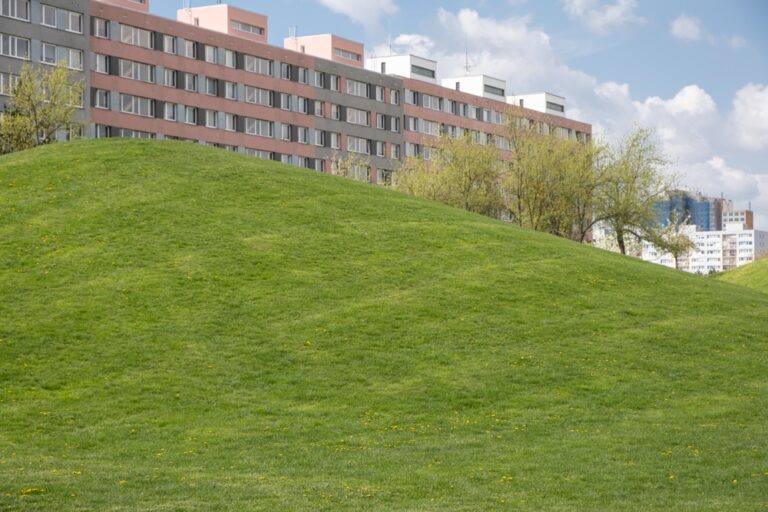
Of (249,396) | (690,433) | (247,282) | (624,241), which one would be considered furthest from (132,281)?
(624,241)

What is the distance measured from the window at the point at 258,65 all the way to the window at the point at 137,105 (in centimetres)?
1560

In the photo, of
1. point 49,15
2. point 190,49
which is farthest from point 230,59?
point 49,15

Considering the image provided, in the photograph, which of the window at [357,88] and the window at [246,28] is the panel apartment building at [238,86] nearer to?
the window at [357,88]

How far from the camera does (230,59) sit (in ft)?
432

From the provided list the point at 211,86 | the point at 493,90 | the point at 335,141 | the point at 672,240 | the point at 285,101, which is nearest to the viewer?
the point at 672,240

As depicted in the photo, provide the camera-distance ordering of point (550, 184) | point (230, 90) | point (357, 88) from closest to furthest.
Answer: point (550, 184) → point (230, 90) → point (357, 88)

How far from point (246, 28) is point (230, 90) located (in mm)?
17654

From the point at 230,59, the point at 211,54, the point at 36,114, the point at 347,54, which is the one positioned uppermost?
the point at 347,54

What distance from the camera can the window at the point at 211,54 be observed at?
5059 inches

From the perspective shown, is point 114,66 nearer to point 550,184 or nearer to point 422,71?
point 550,184

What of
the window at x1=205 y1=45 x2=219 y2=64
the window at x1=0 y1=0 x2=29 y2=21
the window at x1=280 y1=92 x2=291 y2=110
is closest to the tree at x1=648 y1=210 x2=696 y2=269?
the window at x1=280 y1=92 x2=291 y2=110

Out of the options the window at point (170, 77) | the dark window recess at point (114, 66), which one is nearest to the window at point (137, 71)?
the dark window recess at point (114, 66)

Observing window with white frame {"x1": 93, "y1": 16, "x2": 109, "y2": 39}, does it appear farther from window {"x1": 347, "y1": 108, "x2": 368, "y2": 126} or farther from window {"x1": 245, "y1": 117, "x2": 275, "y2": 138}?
window {"x1": 347, "y1": 108, "x2": 368, "y2": 126}

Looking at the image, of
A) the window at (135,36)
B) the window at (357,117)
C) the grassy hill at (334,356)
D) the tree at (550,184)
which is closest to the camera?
the grassy hill at (334,356)
